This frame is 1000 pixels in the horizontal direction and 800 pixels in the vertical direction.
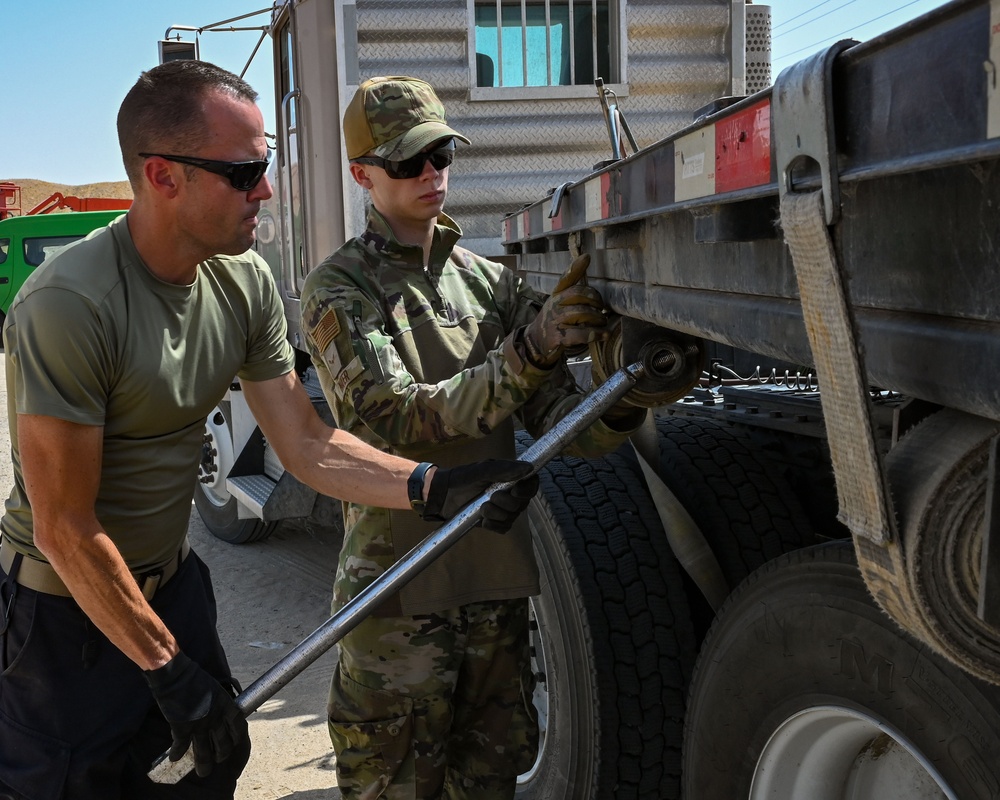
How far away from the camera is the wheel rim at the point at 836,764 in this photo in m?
1.59

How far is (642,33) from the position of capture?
4.55m

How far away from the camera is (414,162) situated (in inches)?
94.8

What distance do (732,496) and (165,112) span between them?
58.7 inches

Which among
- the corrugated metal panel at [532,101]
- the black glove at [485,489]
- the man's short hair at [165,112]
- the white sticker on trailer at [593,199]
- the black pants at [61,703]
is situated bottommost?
the black pants at [61,703]

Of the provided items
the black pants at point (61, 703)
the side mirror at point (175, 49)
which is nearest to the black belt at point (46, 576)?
the black pants at point (61, 703)

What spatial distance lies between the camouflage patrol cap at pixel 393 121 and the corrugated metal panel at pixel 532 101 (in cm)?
196

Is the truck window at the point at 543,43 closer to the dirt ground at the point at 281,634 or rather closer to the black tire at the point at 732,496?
the black tire at the point at 732,496

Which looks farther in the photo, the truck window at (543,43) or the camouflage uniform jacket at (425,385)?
the truck window at (543,43)

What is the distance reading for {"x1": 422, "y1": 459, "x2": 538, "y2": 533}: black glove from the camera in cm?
211

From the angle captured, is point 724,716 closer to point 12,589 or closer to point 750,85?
point 12,589

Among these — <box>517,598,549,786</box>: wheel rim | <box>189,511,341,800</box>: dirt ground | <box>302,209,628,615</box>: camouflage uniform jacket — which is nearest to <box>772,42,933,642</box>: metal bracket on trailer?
<box>302,209,628,615</box>: camouflage uniform jacket

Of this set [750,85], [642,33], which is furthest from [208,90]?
[750,85]

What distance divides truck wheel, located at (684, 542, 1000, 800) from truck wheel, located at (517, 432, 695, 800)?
1.25ft

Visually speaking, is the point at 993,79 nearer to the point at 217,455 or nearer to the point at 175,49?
the point at 175,49
